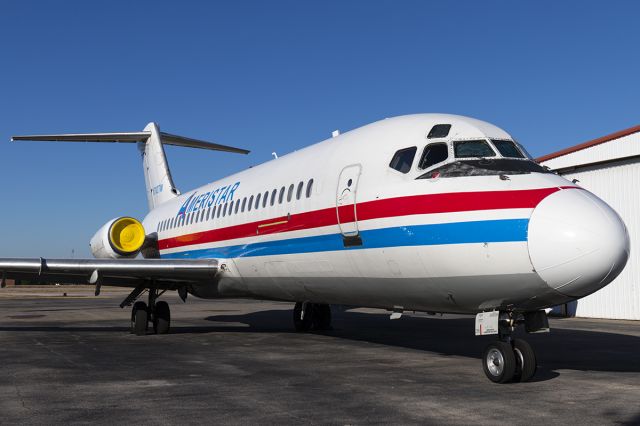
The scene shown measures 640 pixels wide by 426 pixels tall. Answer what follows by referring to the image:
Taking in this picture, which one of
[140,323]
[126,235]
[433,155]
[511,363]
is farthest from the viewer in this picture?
[126,235]

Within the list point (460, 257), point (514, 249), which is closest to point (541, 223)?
point (514, 249)

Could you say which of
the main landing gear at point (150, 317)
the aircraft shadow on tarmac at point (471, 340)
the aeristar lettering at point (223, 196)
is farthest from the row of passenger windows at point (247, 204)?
the aircraft shadow on tarmac at point (471, 340)

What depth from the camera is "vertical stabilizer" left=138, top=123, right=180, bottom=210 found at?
23422 mm

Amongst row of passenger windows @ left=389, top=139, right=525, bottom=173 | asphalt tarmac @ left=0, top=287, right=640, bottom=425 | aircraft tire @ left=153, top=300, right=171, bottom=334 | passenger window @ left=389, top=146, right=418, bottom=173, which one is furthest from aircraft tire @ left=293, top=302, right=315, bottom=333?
row of passenger windows @ left=389, top=139, right=525, bottom=173

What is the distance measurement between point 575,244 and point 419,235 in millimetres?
1998

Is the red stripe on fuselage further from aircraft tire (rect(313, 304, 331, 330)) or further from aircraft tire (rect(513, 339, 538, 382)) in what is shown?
aircraft tire (rect(313, 304, 331, 330))

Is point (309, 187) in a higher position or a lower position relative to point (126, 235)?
higher

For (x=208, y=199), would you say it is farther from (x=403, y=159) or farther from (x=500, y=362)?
(x=500, y=362)

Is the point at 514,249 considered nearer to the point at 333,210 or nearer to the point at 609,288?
the point at 333,210

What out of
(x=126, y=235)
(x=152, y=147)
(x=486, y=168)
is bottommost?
(x=126, y=235)

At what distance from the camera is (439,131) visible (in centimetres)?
934

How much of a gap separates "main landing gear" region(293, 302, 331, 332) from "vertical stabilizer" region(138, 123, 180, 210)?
311 inches

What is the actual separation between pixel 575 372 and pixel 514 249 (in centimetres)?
294

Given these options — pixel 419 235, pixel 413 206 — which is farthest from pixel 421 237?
pixel 413 206
